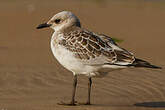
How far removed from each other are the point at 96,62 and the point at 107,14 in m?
11.8

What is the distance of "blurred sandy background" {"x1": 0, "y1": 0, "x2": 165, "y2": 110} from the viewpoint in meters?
7.66

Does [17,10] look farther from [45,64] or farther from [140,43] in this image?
[45,64]

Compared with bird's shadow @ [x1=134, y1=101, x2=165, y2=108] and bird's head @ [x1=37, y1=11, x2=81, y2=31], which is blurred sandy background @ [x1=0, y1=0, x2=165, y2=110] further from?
bird's head @ [x1=37, y1=11, x2=81, y2=31]

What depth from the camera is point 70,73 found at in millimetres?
9648

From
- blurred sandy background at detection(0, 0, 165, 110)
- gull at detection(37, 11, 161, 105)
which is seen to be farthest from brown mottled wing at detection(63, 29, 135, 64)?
blurred sandy background at detection(0, 0, 165, 110)

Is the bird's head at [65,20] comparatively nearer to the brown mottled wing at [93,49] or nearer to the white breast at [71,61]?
the brown mottled wing at [93,49]

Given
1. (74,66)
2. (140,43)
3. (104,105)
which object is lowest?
(104,105)

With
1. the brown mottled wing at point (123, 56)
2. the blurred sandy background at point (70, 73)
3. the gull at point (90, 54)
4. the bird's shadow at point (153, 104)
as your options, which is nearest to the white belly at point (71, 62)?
the gull at point (90, 54)

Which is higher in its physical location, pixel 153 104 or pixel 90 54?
pixel 90 54

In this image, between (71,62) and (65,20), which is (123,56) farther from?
(65,20)

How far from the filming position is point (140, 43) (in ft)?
44.3

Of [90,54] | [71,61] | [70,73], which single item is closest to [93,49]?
[90,54]

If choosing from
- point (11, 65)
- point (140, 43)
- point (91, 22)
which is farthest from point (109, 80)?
point (91, 22)

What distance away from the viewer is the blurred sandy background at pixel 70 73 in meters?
7.66
